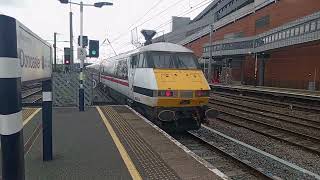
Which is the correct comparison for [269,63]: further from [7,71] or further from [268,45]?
[7,71]

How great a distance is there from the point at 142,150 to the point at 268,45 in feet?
112

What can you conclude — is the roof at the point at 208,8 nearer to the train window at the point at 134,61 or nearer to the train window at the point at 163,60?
the train window at the point at 134,61

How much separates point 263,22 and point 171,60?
38.3 metres

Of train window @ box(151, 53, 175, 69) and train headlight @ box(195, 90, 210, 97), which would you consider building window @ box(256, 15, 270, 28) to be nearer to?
train window @ box(151, 53, 175, 69)

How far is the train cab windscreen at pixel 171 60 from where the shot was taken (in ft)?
38.9

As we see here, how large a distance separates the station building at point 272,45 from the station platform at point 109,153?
24.1 m

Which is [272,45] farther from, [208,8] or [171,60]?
[208,8]

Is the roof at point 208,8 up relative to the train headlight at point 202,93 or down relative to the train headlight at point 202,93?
up

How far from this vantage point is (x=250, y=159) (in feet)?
29.1

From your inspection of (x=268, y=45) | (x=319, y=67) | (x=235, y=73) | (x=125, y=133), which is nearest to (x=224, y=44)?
(x=235, y=73)

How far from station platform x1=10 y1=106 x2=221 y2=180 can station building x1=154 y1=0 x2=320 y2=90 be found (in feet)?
78.9

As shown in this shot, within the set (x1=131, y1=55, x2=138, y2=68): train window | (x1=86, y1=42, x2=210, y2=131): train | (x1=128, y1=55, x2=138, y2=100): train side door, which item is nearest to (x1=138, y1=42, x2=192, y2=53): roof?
(x1=86, y1=42, x2=210, y2=131): train

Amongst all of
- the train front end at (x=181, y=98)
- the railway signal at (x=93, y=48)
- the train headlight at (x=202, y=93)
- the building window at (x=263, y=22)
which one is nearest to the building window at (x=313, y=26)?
the building window at (x=263, y=22)

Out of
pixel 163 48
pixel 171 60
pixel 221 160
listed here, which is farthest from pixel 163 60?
pixel 221 160
